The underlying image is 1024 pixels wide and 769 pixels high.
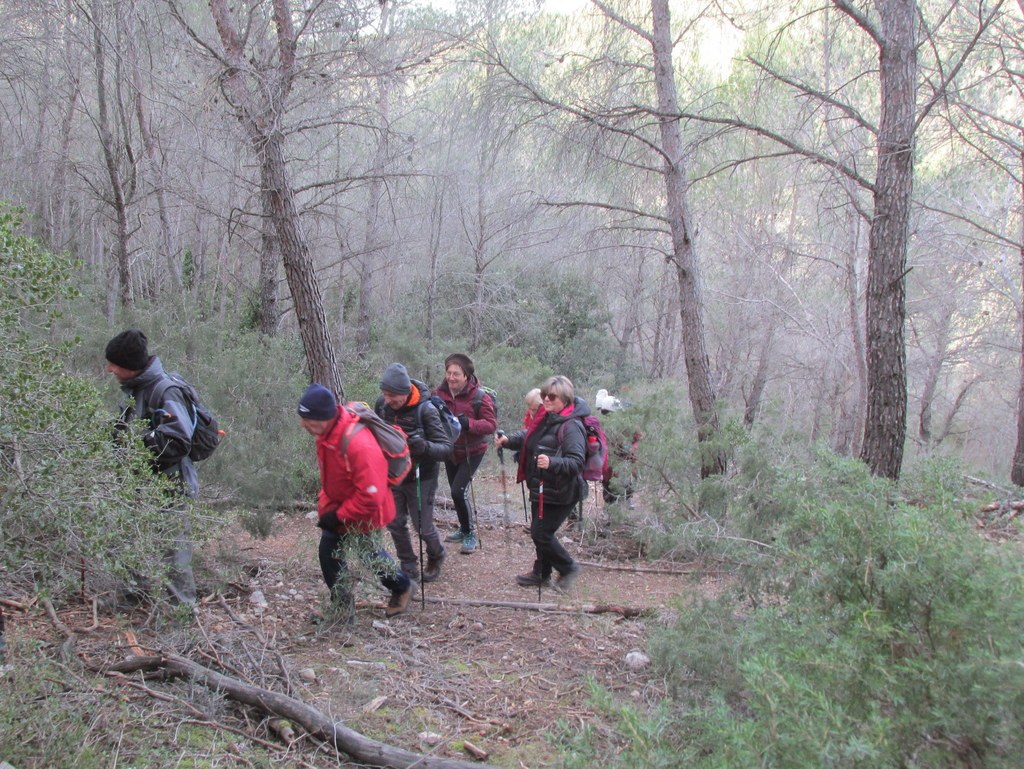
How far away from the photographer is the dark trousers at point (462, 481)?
6641 mm

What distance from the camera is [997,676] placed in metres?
1.82

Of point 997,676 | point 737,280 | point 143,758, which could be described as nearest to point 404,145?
point 143,758

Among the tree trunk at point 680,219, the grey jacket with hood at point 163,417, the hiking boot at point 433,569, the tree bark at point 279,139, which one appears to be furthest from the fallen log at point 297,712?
the tree trunk at point 680,219

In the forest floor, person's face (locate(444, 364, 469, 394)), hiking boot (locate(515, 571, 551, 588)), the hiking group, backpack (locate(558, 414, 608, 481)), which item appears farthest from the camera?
person's face (locate(444, 364, 469, 394))

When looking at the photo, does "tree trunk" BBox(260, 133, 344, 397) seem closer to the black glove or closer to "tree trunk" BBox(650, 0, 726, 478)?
the black glove

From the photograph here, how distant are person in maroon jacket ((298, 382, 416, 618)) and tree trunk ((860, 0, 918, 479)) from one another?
408 cm

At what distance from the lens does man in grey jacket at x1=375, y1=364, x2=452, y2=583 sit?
538 cm

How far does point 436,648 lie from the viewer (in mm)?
4621

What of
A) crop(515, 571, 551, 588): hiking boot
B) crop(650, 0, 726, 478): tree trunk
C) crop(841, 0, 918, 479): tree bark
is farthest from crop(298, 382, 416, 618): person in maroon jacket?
crop(650, 0, 726, 478): tree trunk

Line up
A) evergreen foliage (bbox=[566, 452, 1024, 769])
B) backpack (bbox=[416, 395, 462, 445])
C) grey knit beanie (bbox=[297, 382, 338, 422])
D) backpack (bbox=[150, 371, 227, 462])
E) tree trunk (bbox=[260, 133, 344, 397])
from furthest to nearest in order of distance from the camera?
tree trunk (bbox=[260, 133, 344, 397]) < backpack (bbox=[416, 395, 462, 445]) < backpack (bbox=[150, 371, 227, 462]) < grey knit beanie (bbox=[297, 382, 338, 422]) < evergreen foliage (bbox=[566, 452, 1024, 769])

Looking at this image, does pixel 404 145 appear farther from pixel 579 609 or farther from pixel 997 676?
pixel 997 676

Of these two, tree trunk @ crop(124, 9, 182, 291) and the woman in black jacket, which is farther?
tree trunk @ crop(124, 9, 182, 291)

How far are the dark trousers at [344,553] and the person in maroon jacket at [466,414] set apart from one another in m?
1.97

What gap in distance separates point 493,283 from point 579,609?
45.1ft
